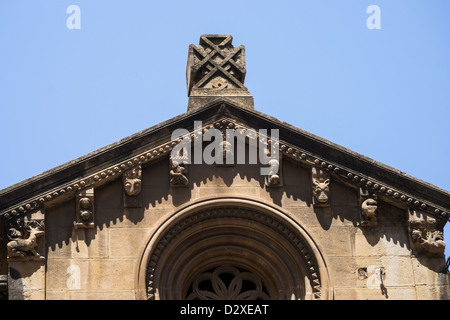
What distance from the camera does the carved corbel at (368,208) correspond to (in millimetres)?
33562

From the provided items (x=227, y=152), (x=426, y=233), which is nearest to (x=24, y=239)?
(x=227, y=152)

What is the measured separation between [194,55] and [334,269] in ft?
22.3

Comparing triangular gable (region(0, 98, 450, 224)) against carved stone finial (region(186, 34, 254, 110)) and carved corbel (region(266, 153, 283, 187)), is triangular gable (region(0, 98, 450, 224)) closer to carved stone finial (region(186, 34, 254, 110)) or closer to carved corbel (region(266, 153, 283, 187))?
carved corbel (region(266, 153, 283, 187))

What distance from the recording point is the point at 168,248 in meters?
33.2

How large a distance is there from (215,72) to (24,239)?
6.68 m

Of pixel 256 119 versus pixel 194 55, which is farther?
pixel 194 55

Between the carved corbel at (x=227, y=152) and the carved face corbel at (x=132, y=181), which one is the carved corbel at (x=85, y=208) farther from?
the carved corbel at (x=227, y=152)

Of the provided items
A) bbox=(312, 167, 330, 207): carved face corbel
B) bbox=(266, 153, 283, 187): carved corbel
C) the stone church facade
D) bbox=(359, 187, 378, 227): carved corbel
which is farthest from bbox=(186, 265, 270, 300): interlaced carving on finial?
bbox=(359, 187, 378, 227): carved corbel

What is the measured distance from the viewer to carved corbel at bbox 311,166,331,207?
111 ft

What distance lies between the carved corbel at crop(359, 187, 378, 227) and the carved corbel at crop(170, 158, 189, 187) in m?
3.96

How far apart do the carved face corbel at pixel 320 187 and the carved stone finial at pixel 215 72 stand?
251 cm

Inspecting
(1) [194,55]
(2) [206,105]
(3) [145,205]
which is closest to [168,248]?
(3) [145,205]

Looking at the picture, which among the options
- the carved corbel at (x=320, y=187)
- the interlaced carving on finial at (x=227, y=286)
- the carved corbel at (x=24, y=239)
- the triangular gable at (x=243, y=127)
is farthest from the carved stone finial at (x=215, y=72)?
the carved corbel at (x=24, y=239)
